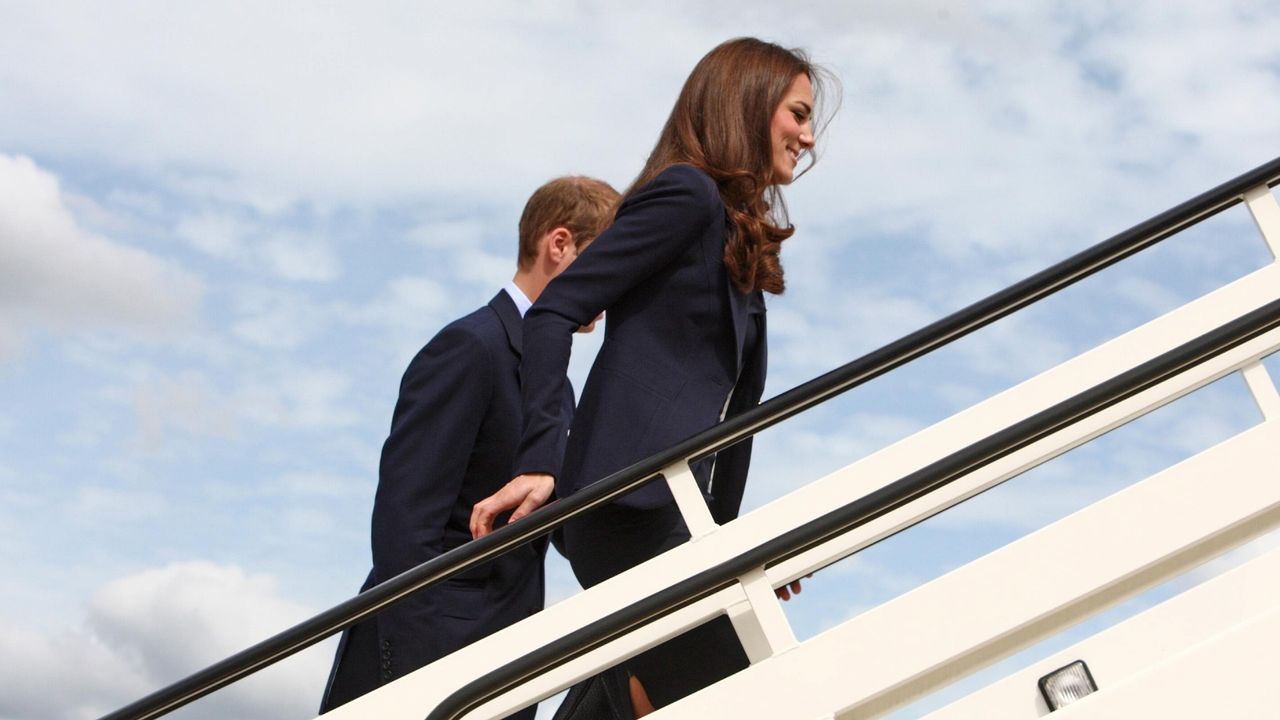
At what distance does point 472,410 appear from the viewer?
11.9ft

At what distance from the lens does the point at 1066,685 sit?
8.16 ft

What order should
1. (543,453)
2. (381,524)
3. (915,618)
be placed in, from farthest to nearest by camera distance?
(381,524), (543,453), (915,618)

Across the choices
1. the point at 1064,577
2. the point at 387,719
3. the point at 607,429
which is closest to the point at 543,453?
the point at 607,429

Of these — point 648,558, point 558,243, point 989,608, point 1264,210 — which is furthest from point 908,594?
point 558,243

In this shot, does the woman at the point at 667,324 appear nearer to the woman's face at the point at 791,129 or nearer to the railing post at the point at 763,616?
the woman's face at the point at 791,129

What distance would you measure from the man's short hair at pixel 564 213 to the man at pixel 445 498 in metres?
0.27

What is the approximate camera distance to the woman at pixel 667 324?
2816 mm

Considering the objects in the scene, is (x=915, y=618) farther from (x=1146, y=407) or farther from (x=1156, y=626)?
(x=1146, y=407)

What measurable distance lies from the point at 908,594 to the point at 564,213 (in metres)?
1.80

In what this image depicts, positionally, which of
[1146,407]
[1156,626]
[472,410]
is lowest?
[1156,626]

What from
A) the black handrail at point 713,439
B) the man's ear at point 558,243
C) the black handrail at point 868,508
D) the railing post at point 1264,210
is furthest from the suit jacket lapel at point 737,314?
the railing post at point 1264,210

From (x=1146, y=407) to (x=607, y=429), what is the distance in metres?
1.31

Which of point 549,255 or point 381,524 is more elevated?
point 549,255

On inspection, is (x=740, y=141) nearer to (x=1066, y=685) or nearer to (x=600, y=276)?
(x=600, y=276)
